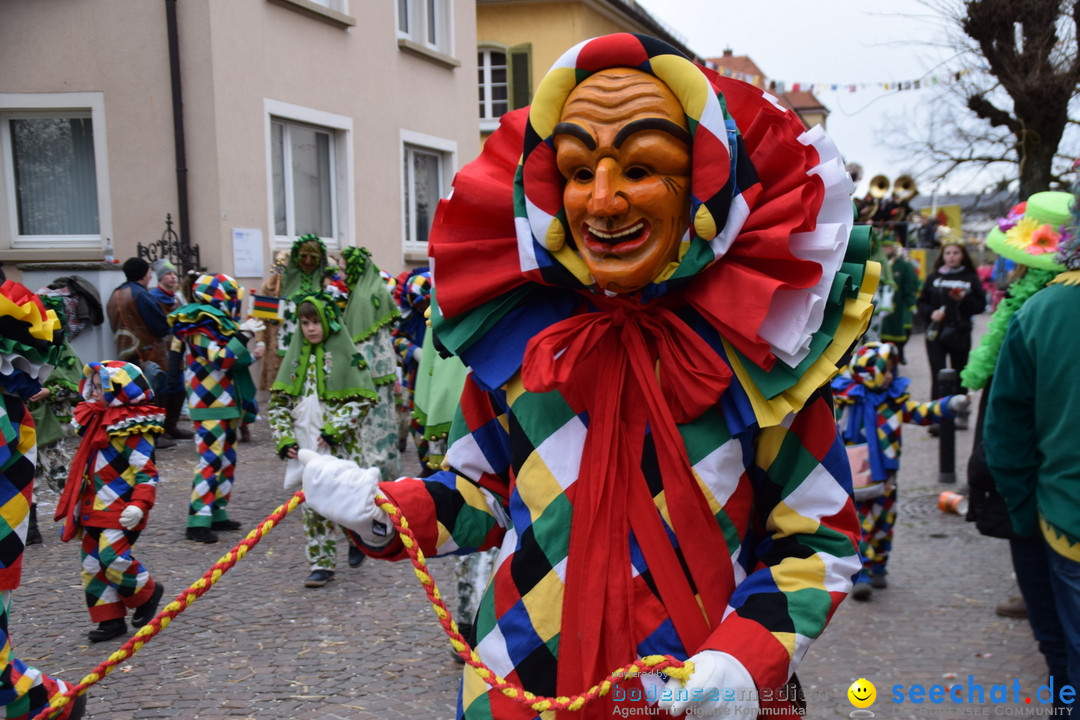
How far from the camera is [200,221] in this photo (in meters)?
11.0

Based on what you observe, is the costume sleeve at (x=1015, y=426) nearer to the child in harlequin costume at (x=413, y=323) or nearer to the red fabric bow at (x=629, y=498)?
the red fabric bow at (x=629, y=498)

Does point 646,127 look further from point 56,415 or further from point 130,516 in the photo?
point 56,415

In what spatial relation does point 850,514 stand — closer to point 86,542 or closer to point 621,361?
point 621,361

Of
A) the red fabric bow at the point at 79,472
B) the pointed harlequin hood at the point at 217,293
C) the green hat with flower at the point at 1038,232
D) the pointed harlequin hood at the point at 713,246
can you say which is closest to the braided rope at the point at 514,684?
the pointed harlequin hood at the point at 713,246

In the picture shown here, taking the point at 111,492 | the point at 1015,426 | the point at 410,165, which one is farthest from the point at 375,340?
the point at 410,165

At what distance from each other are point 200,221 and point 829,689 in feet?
30.8

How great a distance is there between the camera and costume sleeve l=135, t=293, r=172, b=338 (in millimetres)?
9180

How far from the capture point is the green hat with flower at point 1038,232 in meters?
3.53

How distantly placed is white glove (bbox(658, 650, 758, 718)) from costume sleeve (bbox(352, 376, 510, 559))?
2.06 feet

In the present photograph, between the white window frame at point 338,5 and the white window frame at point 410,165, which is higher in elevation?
the white window frame at point 338,5

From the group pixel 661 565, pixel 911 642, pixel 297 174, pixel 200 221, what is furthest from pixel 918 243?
pixel 661 565

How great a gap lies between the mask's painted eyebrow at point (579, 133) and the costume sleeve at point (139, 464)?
3740 mm

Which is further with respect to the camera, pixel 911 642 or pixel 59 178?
pixel 59 178

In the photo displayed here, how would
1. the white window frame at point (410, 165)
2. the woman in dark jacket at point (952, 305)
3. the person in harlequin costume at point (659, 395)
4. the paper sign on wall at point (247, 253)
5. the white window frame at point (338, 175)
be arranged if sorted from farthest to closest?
the white window frame at point (410, 165) < the white window frame at point (338, 175) < the paper sign on wall at point (247, 253) < the woman in dark jacket at point (952, 305) < the person in harlequin costume at point (659, 395)
